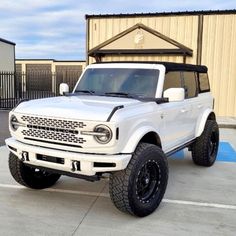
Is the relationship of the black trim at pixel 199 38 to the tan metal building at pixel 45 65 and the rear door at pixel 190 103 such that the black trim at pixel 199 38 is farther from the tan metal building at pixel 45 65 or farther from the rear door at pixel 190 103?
the tan metal building at pixel 45 65

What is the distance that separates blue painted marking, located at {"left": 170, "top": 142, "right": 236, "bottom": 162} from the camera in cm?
754

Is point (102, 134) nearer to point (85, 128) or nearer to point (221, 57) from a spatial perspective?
point (85, 128)

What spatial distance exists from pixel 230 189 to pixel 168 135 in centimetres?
134

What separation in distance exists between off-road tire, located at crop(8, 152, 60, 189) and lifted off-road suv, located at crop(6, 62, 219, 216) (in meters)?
0.01

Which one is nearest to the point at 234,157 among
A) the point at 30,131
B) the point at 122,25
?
the point at 30,131

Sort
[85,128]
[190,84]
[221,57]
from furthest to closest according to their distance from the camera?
1. [221,57]
2. [190,84]
3. [85,128]

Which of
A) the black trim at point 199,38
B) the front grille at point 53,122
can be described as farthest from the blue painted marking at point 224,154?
the black trim at point 199,38

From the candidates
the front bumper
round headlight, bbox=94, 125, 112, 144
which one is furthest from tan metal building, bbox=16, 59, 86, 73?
round headlight, bbox=94, 125, 112, 144

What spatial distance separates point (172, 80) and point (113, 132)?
2.04 m

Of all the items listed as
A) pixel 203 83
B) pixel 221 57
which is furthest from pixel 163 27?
pixel 203 83

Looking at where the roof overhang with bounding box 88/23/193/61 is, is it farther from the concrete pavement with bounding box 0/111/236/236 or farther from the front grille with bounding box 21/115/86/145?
the front grille with bounding box 21/115/86/145

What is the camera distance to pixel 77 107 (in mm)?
4211

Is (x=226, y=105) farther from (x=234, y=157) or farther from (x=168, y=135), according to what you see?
(x=168, y=135)

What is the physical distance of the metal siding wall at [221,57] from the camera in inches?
567
